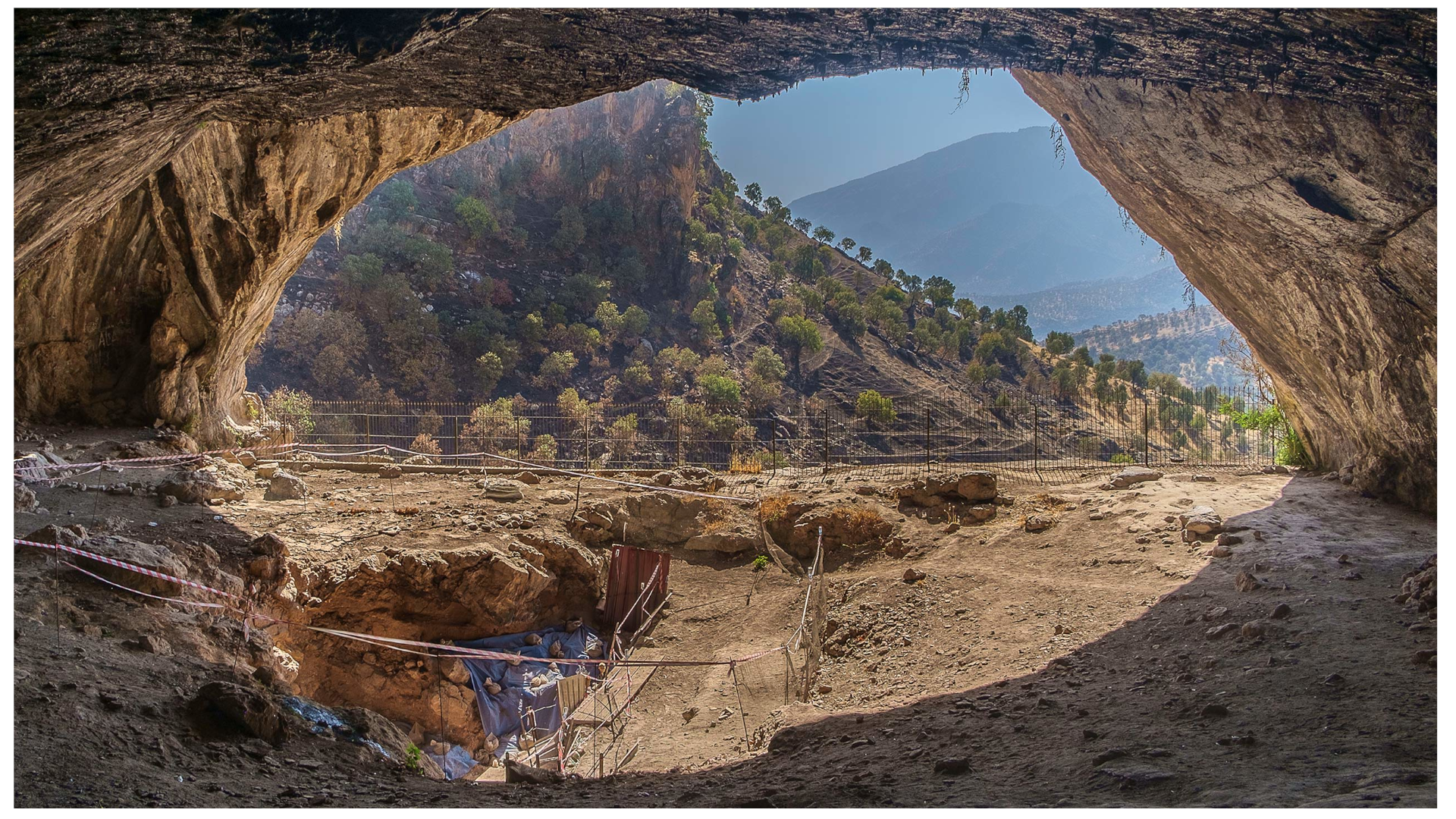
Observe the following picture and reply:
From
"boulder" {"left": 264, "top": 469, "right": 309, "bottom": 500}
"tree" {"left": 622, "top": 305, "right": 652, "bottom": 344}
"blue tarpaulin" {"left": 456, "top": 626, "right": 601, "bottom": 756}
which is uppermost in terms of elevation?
"tree" {"left": 622, "top": 305, "right": 652, "bottom": 344}

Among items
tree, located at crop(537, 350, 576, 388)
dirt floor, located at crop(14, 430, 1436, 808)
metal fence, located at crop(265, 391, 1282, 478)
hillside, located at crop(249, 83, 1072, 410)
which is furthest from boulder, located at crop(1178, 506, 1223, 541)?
tree, located at crop(537, 350, 576, 388)

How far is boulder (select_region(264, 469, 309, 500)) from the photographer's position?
1101 centimetres

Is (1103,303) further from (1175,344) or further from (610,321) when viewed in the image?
(610,321)

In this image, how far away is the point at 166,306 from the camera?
39.9ft

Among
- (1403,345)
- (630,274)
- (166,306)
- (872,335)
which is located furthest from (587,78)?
(630,274)

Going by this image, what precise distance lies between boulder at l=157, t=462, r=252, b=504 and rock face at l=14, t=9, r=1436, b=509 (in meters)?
2.66

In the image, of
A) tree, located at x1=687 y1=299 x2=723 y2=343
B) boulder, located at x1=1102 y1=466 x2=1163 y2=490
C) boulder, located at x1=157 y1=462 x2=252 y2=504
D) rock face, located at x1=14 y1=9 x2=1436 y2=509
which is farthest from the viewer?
tree, located at x1=687 y1=299 x2=723 y2=343

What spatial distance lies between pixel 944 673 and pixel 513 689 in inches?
228

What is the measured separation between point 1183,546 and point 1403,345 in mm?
2627

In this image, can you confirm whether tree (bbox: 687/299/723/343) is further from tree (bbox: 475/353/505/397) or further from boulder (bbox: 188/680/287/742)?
boulder (bbox: 188/680/287/742)

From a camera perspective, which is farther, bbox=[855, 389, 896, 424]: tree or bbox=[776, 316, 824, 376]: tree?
bbox=[776, 316, 824, 376]: tree

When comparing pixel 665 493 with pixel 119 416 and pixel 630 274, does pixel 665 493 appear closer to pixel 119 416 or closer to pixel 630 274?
pixel 119 416

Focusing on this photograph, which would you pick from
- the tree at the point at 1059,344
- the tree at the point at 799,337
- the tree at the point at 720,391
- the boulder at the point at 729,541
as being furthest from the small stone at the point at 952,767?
the tree at the point at 1059,344

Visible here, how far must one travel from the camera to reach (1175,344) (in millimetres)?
76312
